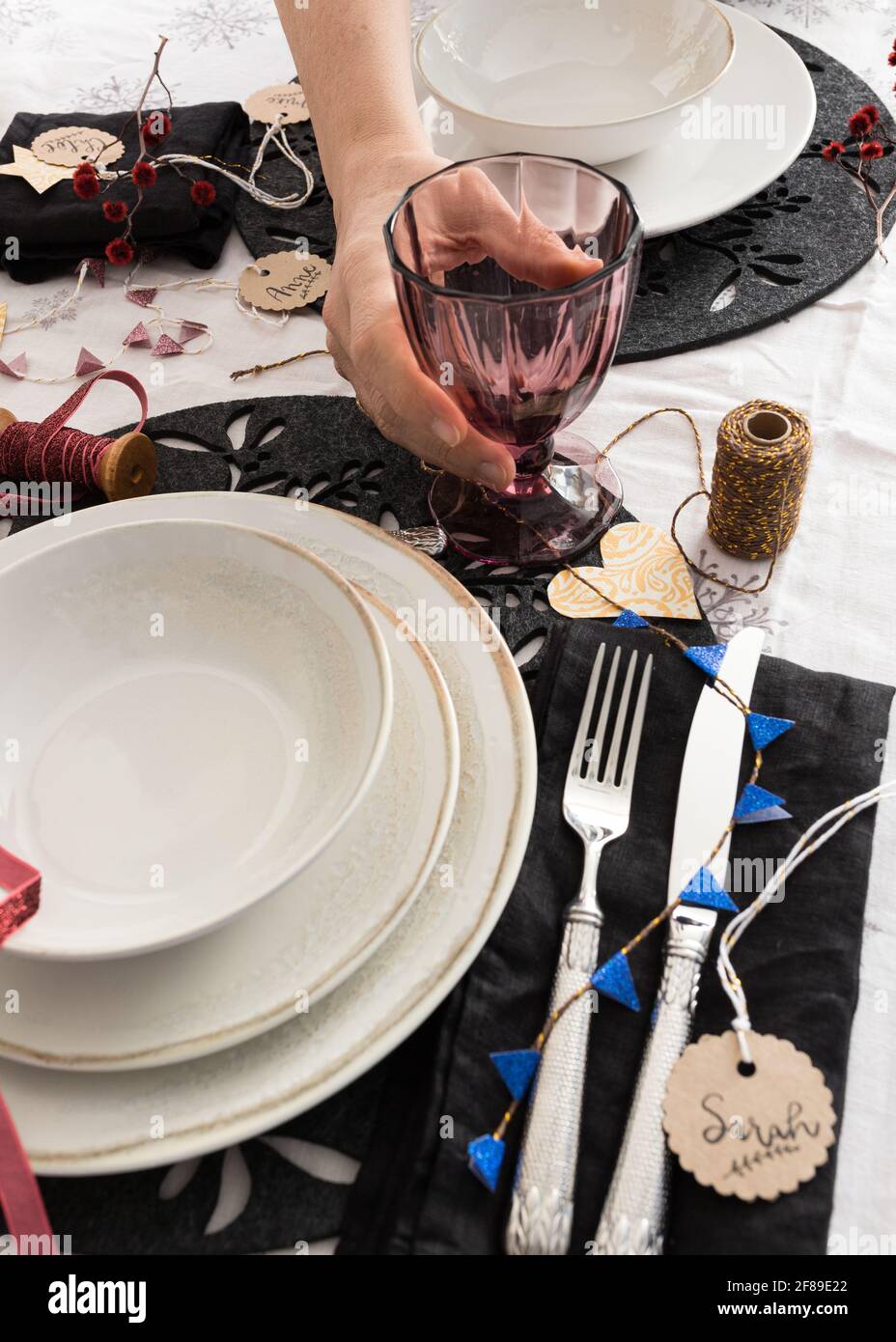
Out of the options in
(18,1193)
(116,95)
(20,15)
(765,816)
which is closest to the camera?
(18,1193)

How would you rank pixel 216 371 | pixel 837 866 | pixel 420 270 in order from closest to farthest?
1. pixel 837 866
2. pixel 420 270
3. pixel 216 371

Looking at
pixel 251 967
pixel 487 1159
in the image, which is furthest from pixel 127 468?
pixel 487 1159

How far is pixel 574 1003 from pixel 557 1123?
54mm

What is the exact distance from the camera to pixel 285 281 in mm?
918

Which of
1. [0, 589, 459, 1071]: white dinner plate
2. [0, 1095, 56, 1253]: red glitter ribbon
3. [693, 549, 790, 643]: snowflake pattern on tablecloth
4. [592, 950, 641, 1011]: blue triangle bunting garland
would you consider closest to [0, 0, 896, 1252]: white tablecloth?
[693, 549, 790, 643]: snowflake pattern on tablecloth

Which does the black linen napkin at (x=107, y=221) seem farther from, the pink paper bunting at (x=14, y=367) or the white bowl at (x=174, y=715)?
the white bowl at (x=174, y=715)

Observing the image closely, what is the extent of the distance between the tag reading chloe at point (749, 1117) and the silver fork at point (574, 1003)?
5 centimetres

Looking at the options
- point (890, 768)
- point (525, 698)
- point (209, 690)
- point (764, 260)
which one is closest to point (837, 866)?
point (890, 768)

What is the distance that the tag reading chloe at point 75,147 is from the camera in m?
1.01

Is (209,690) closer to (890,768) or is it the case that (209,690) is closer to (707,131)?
(890,768)

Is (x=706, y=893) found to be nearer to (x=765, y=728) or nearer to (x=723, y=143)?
(x=765, y=728)

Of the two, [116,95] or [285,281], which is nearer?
[285,281]

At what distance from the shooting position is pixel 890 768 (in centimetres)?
58

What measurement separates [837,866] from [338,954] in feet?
0.84
